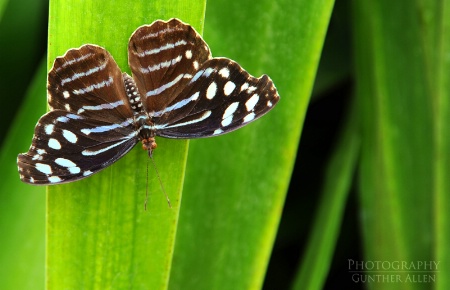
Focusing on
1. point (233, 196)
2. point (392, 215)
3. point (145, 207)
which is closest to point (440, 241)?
point (392, 215)

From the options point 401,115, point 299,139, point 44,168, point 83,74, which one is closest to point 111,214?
point 44,168

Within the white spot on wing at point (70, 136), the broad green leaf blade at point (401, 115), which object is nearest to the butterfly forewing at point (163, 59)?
the white spot on wing at point (70, 136)

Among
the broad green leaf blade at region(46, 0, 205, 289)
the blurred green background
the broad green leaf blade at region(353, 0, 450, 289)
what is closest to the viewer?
the broad green leaf blade at region(46, 0, 205, 289)

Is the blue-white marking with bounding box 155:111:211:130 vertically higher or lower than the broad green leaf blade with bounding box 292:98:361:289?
higher

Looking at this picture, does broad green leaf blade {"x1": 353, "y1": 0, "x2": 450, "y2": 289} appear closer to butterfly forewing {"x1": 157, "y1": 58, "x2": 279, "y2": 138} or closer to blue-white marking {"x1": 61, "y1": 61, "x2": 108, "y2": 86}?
butterfly forewing {"x1": 157, "y1": 58, "x2": 279, "y2": 138}

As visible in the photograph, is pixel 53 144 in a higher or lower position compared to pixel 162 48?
lower

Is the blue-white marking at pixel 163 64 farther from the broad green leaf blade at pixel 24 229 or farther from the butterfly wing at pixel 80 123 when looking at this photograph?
the broad green leaf blade at pixel 24 229

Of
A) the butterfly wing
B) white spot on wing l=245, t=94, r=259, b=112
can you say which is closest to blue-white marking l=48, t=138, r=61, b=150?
the butterfly wing

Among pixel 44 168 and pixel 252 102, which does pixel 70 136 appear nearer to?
pixel 44 168
